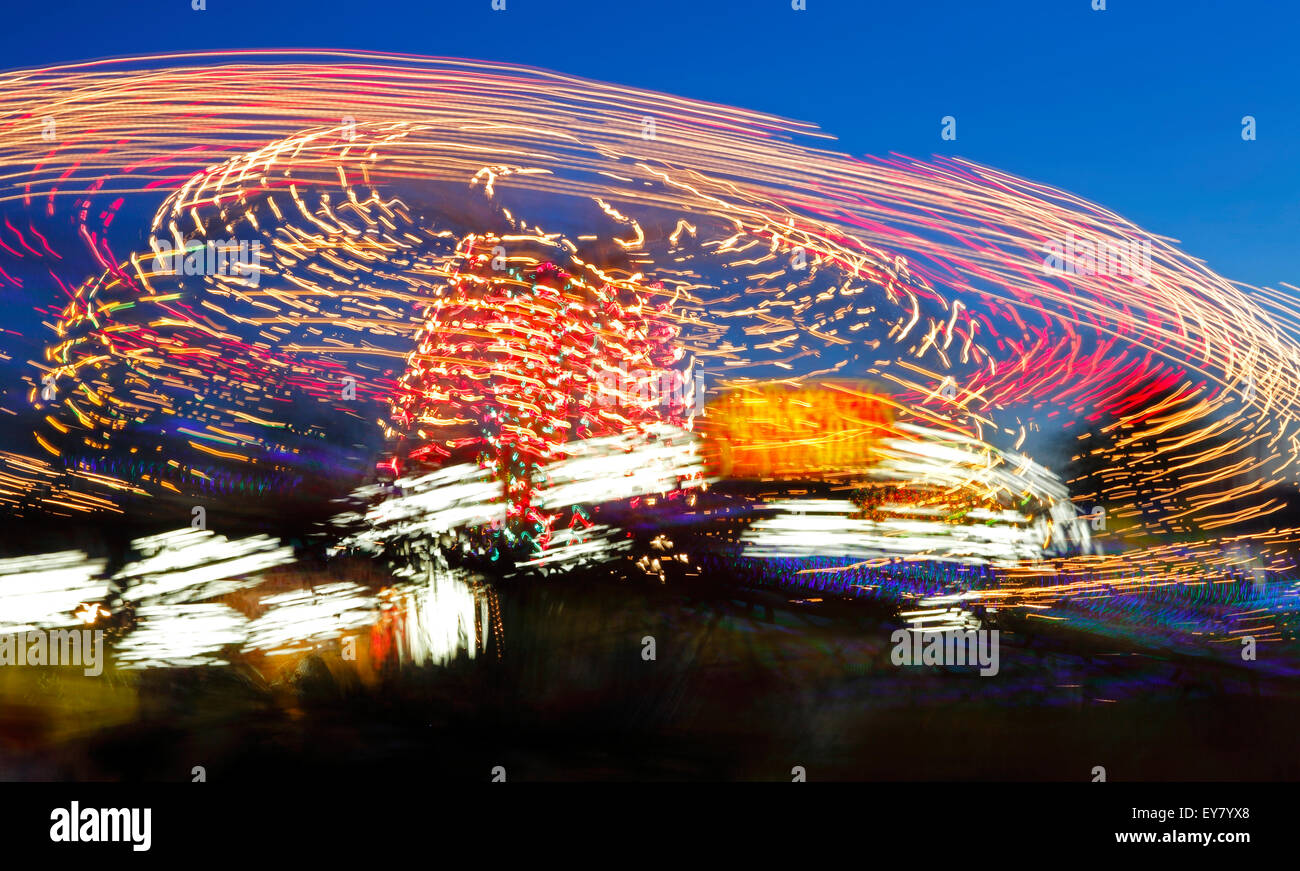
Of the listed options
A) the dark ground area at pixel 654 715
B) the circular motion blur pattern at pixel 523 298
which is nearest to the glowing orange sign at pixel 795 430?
the circular motion blur pattern at pixel 523 298

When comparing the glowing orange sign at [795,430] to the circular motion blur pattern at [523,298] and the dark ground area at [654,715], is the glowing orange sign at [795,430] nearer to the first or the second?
the circular motion blur pattern at [523,298]

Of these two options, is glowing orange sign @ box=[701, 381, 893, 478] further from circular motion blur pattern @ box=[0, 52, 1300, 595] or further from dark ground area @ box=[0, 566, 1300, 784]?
dark ground area @ box=[0, 566, 1300, 784]

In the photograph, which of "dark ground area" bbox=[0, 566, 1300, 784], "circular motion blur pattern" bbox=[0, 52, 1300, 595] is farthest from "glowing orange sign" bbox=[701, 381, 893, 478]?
"dark ground area" bbox=[0, 566, 1300, 784]

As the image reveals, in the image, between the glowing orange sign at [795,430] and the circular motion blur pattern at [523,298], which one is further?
the glowing orange sign at [795,430]

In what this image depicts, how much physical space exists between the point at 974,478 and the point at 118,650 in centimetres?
505

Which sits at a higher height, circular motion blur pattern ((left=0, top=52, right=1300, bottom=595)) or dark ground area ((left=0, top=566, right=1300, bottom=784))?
circular motion blur pattern ((left=0, top=52, right=1300, bottom=595))

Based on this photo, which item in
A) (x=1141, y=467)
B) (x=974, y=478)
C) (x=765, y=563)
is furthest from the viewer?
(x=1141, y=467)

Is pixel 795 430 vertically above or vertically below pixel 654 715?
above

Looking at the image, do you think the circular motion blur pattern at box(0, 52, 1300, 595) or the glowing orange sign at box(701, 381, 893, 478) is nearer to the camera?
the circular motion blur pattern at box(0, 52, 1300, 595)

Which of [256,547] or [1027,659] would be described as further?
[1027,659]

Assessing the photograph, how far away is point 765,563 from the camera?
520 centimetres

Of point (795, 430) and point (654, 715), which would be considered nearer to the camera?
point (654, 715)
